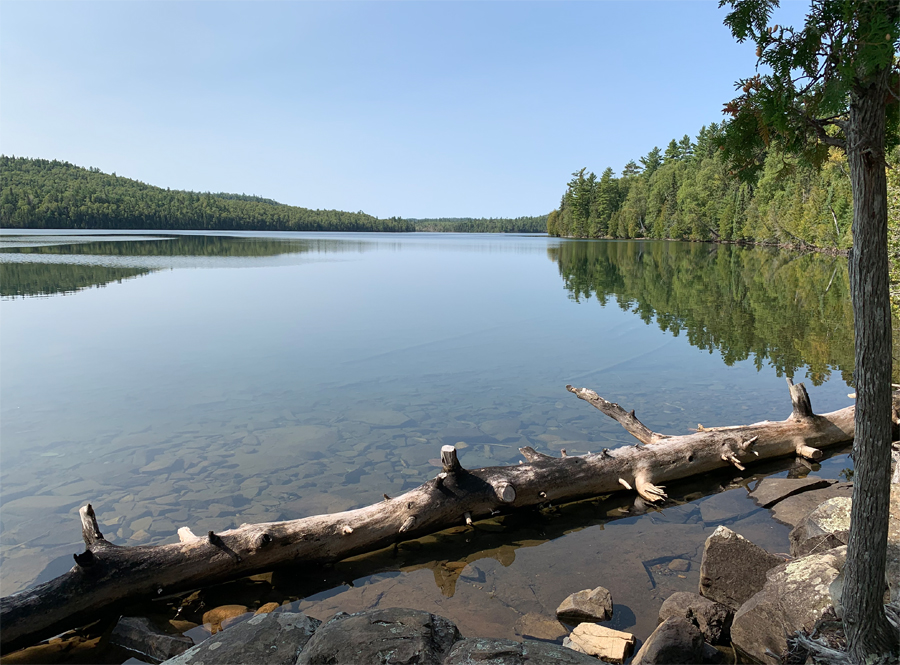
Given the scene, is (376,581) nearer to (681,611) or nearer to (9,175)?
(681,611)

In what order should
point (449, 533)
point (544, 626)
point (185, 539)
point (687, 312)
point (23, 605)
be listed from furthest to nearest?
point (687, 312), point (449, 533), point (185, 539), point (544, 626), point (23, 605)

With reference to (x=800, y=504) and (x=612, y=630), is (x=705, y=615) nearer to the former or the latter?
(x=612, y=630)

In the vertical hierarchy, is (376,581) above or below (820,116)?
below

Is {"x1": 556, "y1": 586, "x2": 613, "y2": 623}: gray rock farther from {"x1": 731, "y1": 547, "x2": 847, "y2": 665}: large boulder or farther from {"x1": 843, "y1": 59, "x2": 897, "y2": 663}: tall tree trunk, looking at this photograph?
{"x1": 843, "y1": 59, "x2": 897, "y2": 663}: tall tree trunk

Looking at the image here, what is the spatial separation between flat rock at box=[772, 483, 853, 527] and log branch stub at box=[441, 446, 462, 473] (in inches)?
172

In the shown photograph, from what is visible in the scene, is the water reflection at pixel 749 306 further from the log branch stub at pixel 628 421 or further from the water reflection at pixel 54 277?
the water reflection at pixel 54 277

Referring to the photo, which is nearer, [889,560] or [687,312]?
[889,560]

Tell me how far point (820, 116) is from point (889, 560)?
12.0ft

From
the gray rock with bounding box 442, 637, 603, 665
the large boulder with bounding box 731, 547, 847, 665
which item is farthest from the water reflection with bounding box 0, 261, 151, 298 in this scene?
the large boulder with bounding box 731, 547, 847, 665

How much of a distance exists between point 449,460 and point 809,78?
17.1ft

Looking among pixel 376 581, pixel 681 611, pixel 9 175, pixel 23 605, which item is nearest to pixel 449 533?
pixel 376 581

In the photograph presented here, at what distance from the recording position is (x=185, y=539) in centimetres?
587

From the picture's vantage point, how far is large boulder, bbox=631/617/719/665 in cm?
425

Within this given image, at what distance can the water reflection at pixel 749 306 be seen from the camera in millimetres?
15984
